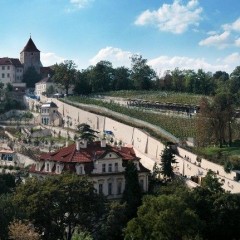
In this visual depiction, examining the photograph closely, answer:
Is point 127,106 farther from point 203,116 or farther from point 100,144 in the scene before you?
point 100,144

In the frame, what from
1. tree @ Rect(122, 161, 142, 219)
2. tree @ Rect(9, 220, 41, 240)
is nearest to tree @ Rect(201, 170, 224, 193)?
tree @ Rect(122, 161, 142, 219)

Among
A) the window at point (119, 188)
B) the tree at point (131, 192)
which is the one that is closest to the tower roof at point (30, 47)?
the window at point (119, 188)

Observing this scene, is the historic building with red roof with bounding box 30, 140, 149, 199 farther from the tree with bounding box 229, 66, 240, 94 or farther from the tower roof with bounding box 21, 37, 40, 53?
the tower roof with bounding box 21, 37, 40, 53

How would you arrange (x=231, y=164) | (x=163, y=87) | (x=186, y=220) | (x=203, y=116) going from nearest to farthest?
(x=186, y=220) < (x=231, y=164) < (x=203, y=116) < (x=163, y=87)

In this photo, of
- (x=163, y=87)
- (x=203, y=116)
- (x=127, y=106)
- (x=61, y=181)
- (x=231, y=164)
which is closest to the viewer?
(x=61, y=181)

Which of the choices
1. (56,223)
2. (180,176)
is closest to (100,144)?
(180,176)

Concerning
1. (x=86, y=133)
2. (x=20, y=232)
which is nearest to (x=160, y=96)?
(x=86, y=133)
